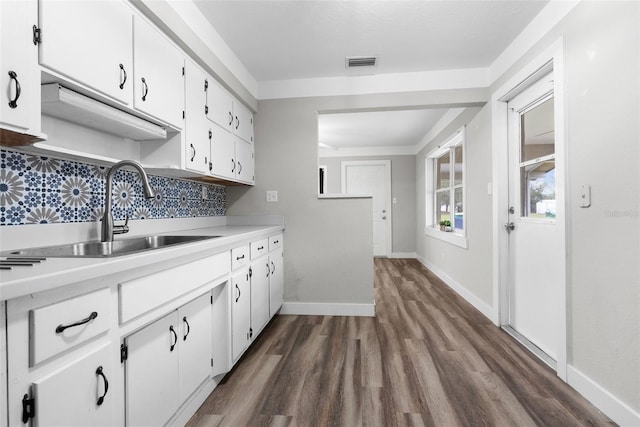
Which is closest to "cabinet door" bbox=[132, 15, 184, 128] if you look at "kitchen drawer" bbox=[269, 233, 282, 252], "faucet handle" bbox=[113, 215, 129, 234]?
"faucet handle" bbox=[113, 215, 129, 234]

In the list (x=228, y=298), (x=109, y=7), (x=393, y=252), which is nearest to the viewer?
(x=109, y=7)

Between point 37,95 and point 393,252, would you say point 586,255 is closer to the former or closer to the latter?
point 37,95

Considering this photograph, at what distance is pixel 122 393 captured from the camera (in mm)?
1010

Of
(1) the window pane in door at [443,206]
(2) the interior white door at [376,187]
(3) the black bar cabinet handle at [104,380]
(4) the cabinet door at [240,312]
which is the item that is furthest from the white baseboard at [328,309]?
(2) the interior white door at [376,187]

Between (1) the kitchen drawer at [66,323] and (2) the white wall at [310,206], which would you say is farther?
(2) the white wall at [310,206]

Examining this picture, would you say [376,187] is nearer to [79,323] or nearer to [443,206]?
[443,206]

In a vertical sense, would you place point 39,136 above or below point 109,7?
below

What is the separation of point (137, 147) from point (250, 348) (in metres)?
1.60

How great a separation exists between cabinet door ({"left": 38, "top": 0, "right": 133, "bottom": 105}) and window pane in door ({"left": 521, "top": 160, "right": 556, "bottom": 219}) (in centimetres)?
261

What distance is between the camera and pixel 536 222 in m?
2.18

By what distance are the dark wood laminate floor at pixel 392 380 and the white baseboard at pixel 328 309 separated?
0.14m

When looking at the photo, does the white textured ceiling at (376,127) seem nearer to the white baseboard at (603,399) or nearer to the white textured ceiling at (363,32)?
the white textured ceiling at (363,32)

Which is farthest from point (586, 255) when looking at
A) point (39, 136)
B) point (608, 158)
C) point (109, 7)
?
point (109, 7)

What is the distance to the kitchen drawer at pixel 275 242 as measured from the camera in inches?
103
